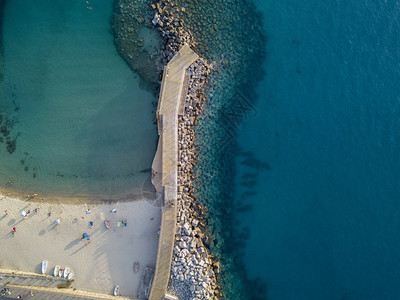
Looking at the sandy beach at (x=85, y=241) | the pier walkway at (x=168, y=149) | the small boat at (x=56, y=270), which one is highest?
the pier walkway at (x=168, y=149)

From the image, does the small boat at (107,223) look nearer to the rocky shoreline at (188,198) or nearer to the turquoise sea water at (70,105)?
the turquoise sea water at (70,105)

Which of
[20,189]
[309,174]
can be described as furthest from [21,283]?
[309,174]

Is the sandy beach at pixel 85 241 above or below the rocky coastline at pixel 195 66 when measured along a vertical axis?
below

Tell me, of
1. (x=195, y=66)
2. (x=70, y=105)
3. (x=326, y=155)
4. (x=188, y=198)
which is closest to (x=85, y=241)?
(x=188, y=198)

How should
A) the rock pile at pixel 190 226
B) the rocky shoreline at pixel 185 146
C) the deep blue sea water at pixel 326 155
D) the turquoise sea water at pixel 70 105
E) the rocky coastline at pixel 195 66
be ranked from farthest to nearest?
→ the deep blue sea water at pixel 326 155
the turquoise sea water at pixel 70 105
the rocky coastline at pixel 195 66
the rocky shoreline at pixel 185 146
the rock pile at pixel 190 226

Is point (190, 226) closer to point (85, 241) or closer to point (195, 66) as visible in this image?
point (85, 241)

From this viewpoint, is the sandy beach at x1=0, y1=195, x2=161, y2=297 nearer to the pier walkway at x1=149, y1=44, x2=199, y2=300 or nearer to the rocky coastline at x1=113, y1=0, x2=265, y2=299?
the pier walkway at x1=149, y1=44, x2=199, y2=300

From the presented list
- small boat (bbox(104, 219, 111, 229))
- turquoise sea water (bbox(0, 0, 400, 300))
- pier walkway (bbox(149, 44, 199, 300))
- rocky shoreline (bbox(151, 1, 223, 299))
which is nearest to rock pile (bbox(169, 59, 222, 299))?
rocky shoreline (bbox(151, 1, 223, 299))

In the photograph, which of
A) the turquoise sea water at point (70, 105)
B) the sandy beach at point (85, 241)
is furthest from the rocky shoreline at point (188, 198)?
the turquoise sea water at point (70, 105)
